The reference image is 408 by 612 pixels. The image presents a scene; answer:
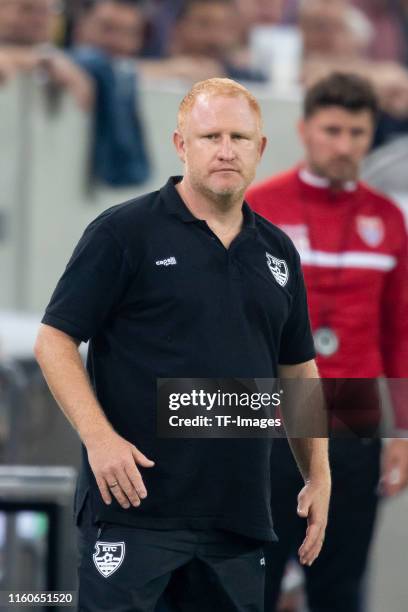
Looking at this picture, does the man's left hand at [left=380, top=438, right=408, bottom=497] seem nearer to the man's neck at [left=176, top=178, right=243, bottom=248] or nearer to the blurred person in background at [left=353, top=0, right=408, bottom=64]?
the man's neck at [left=176, top=178, right=243, bottom=248]

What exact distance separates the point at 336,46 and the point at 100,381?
535 cm

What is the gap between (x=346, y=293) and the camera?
14.4 ft

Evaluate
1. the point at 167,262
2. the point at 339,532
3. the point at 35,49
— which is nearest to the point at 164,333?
the point at 167,262

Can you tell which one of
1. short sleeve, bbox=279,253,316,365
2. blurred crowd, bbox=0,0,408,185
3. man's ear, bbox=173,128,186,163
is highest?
blurred crowd, bbox=0,0,408,185

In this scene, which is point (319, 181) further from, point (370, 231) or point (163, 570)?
point (163, 570)

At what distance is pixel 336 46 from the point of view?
817 centimetres

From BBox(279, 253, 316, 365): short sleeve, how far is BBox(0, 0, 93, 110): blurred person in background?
2970mm

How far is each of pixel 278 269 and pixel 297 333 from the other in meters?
0.17

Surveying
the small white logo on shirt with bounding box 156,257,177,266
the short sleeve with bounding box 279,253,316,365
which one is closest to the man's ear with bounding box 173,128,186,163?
the small white logo on shirt with bounding box 156,257,177,266

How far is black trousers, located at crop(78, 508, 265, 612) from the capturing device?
3.10 m

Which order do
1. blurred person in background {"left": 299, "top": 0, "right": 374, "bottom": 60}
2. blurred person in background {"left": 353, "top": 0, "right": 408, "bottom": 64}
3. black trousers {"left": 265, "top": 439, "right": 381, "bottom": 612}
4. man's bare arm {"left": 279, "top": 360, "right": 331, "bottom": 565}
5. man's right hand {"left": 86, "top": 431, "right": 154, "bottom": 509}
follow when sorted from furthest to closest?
blurred person in background {"left": 353, "top": 0, "right": 408, "bottom": 64} → blurred person in background {"left": 299, "top": 0, "right": 374, "bottom": 60} → black trousers {"left": 265, "top": 439, "right": 381, "bottom": 612} → man's bare arm {"left": 279, "top": 360, "right": 331, "bottom": 565} → man's right hand {"left": 86, "top": 431, "right": 154, "bottom": 509}

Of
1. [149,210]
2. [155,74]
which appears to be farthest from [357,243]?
[155,74]

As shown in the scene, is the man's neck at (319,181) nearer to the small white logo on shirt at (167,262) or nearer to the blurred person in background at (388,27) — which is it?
the small white logo on shirt at (167,262)

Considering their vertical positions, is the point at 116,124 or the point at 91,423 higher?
the point at 116,124
